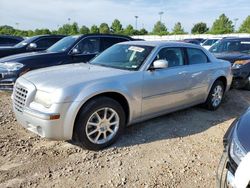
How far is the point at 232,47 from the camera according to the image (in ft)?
30.2

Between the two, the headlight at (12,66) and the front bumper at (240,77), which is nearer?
the headlight at (12,66)

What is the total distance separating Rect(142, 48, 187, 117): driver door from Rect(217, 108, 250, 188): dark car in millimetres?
1921

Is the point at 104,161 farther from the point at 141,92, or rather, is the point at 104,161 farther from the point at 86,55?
the point at 86,55

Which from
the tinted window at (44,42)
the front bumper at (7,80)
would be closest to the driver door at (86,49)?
the front bumper at (7,80)

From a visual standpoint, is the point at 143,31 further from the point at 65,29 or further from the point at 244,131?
the point at 244,131

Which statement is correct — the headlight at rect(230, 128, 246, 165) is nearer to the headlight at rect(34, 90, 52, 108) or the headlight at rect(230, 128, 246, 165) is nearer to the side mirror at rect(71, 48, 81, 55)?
the headlight at rect(34, 90, 52, 108)

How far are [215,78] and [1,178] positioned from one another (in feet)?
14.4

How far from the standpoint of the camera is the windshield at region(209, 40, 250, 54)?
354 inches

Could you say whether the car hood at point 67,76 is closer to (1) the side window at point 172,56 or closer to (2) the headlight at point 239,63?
(1) the side window at point 172,56

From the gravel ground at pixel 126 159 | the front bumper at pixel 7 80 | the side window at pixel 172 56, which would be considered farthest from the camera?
the front bumper at pixel 7 80

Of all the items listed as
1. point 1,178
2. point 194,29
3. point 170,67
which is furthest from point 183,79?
point 194,29

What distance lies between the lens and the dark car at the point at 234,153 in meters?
2.26

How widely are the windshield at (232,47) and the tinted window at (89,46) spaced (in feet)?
13.2

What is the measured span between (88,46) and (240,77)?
14.2 ft
